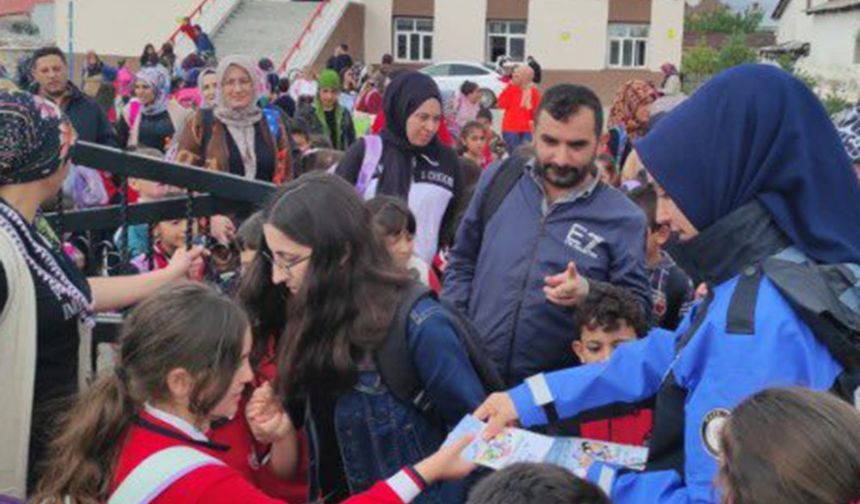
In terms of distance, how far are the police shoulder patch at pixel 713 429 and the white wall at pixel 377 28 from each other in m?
36.4

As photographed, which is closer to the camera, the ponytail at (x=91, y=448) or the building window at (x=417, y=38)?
the ponytail at (x=91, y=448)

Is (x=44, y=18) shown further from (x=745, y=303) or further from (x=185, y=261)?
(x=745, y=303)

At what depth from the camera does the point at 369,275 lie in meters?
2.92

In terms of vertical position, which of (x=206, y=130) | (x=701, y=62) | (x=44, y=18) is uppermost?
(x=44, y=18)

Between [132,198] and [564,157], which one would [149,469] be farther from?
[132,198]

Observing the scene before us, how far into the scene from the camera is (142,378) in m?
2.56

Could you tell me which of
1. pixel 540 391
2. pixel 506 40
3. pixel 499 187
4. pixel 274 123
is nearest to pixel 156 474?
pixel 540 391

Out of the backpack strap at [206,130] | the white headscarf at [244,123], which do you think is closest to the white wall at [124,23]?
the white headscarf at [244,123]

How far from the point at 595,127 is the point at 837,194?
5.81 ft

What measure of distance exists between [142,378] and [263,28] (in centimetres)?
3524

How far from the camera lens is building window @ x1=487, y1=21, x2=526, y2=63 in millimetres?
37938

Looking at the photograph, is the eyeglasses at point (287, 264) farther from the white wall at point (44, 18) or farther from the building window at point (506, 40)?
the white wall at point (44, 18)

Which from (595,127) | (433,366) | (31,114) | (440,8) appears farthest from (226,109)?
(440,8)

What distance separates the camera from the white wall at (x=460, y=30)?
1478 inches
